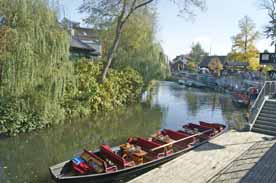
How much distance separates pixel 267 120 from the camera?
491 inches

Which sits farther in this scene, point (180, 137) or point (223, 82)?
point (223, 82)

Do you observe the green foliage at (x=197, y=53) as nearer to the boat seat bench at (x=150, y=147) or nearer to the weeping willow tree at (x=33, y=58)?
the weeping willow tree at (x=33, y=58)

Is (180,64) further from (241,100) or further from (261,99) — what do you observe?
(261,99)

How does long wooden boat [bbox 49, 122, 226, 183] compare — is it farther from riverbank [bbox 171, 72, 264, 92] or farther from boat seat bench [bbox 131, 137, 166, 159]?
riverbank [bbox 171, 72, 264, 92]

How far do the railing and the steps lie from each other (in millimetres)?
183

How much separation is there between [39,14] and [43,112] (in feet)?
14.8

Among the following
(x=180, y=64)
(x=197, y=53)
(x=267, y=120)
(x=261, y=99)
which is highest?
(x=197, y=53)

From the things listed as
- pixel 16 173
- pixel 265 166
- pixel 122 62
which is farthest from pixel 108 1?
pixel 265 166

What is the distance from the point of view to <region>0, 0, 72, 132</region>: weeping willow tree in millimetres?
10414

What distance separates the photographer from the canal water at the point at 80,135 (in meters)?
8.71

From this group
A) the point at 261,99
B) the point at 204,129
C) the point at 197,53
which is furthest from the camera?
the point at 197,53

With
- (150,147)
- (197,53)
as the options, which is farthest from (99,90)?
(197,53)

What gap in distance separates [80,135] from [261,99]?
32.3ft

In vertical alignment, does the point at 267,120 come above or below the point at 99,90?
below
